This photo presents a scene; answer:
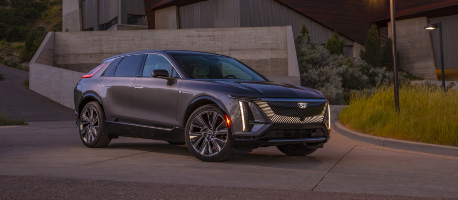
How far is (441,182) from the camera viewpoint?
6.79 meters

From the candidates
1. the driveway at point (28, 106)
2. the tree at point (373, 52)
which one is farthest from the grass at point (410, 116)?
the tree at point (373, 52)

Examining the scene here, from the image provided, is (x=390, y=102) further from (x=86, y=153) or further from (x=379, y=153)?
(x=86, y=153)

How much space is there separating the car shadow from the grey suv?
25 cm

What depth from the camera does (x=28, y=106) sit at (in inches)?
965

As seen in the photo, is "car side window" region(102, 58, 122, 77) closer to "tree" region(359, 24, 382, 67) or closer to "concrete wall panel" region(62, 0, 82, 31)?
"tree" region(359, 24, 382, 67)

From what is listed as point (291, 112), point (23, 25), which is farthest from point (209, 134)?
point (23, 25)

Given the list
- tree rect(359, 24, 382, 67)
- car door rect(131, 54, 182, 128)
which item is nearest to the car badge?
car door rect(131, 54, 182, 128)

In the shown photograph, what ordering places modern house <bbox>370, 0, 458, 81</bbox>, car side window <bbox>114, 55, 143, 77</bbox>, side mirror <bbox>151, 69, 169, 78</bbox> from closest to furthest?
1. side mirror <bbox>151, 69, 169, 78</bbox>
2. car side window <bbox>114, 55, 143, 77</bbox>
3. modern house <bbox>370, 0, 458, 81</bbox>

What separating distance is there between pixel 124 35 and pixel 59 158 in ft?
84.6

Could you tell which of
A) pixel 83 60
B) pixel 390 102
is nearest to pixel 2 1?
pixel 83 60

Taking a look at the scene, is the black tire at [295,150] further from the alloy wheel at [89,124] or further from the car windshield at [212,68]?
the alloy wheel at [89,124]

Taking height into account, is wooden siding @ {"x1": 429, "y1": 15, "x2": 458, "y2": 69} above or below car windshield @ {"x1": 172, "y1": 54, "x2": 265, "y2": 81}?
above

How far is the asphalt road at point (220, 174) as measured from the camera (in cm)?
585

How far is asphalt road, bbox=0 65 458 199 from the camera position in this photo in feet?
19.2
